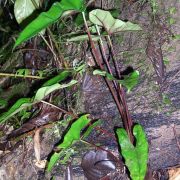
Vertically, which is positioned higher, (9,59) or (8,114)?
(8,114)

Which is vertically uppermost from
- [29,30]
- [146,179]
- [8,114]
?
[29,30]

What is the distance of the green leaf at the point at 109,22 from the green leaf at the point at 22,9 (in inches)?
25.5

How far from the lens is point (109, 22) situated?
1.26 meters

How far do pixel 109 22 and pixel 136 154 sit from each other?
61 cm

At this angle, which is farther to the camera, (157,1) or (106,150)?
(157,1)

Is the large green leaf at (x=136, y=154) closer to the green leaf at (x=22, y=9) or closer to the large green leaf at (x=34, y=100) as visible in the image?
the large green leaf at (x=34, y=100)

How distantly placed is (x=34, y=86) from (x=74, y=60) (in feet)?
1.16

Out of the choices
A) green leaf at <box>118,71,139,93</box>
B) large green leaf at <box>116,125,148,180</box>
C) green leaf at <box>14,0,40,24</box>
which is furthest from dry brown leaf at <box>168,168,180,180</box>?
green leaf at <box>14,0,40,24</box>

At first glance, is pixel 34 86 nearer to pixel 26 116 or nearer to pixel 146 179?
pixel 26 116

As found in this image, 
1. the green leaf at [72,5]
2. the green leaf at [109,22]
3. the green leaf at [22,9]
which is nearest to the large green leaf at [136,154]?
the green leaf at [109,22]

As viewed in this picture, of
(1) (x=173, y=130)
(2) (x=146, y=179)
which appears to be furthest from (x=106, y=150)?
(1) (x=173, y=130)

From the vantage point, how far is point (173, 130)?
55.6 inches

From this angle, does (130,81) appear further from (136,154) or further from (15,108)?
(15,108)

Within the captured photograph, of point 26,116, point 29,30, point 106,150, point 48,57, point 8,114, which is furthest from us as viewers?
point 48,57
